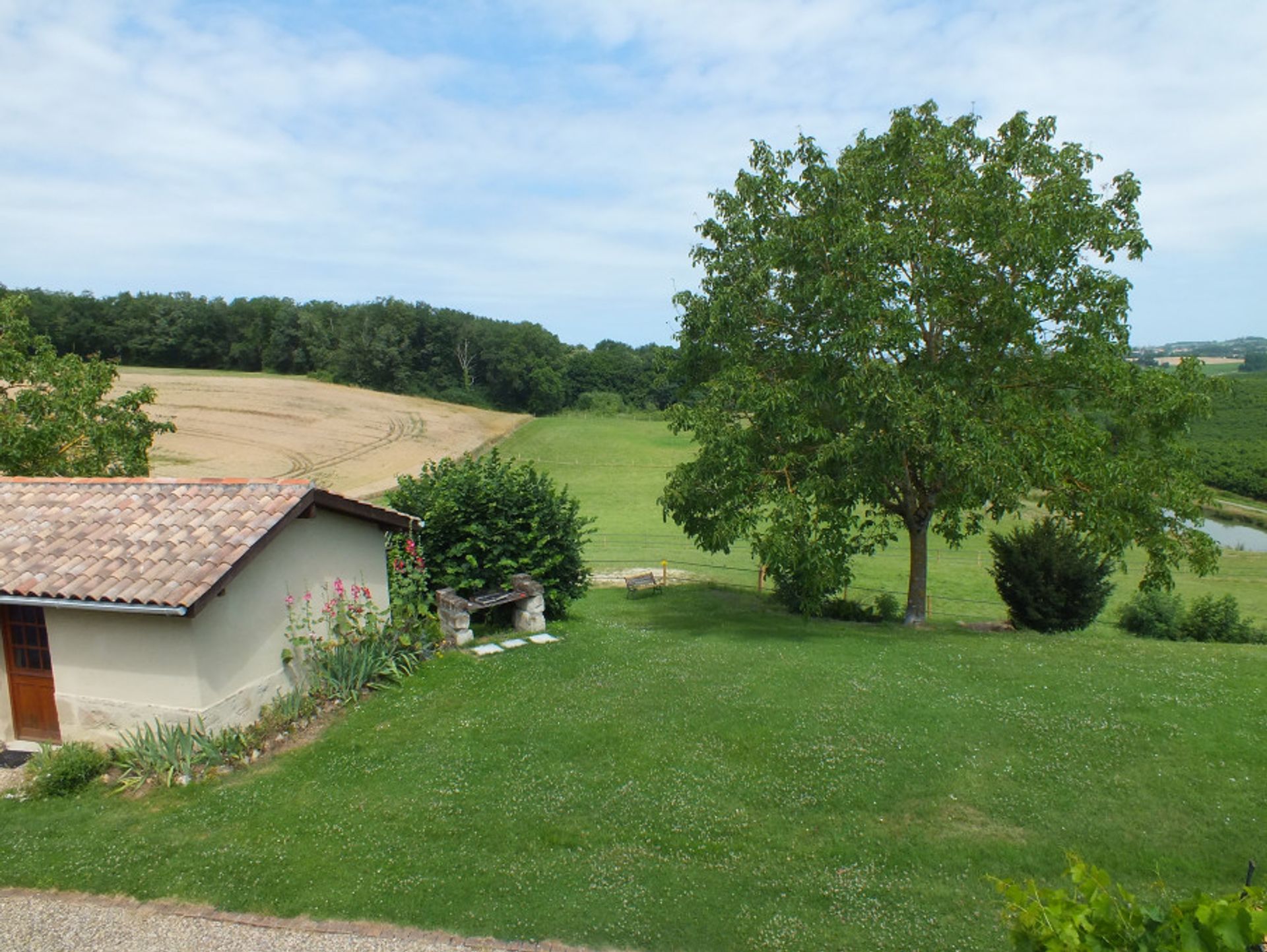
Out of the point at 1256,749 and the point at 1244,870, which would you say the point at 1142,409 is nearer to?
the point at 1256,749

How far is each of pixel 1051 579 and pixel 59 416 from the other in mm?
24988

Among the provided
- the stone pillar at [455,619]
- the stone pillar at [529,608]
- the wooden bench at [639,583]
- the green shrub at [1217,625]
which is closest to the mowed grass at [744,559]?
the wooden bench at [639,583]

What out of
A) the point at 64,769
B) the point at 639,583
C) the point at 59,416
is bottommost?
the point at 639,583

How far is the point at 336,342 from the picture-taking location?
93375mm

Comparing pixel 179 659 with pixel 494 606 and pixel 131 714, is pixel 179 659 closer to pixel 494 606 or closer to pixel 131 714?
pixel 131 714

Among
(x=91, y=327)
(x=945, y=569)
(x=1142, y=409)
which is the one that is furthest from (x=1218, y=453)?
(x=91, y=327)

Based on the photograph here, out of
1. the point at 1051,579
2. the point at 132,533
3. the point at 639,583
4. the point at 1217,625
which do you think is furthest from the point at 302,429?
the point at 1217,625

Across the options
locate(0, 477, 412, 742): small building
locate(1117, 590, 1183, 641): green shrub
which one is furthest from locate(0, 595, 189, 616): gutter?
locate(1117, 590, 1183, 641): green shrub

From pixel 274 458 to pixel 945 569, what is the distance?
40682 mm

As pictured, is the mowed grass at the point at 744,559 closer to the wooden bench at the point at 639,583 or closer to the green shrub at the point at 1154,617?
the wooden bench at the point at 639,583

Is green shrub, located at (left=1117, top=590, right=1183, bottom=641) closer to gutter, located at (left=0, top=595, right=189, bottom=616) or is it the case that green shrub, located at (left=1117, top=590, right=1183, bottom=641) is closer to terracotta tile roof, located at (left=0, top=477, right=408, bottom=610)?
terracotta tile roof, located at (left=0, top=477, right=408, bottom=610)

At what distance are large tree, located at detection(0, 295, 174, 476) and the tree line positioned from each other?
6972cm

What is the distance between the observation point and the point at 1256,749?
10070 mm

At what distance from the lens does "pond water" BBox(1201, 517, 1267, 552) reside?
164ft
